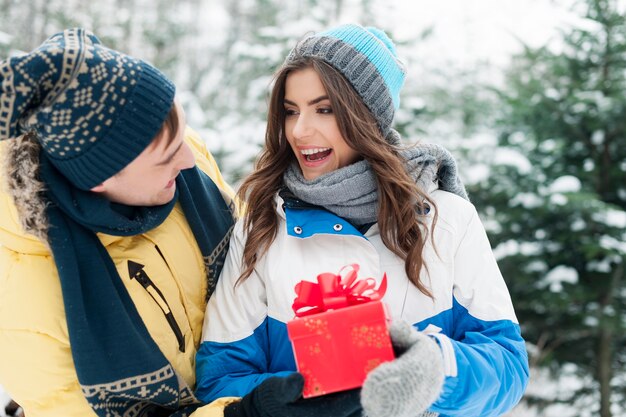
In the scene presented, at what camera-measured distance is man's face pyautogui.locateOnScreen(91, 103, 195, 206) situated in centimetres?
174

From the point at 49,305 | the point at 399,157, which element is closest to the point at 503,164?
the point at 399,157

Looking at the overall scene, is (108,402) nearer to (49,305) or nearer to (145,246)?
(49,305)

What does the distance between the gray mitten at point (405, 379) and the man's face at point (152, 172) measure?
883 mm

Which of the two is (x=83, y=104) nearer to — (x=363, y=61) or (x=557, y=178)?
A: (x=363, y=61)

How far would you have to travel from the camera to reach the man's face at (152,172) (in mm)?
1740

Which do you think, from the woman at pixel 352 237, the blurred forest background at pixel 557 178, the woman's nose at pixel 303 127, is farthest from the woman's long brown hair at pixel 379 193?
the blurred forest background at pixel 557 178

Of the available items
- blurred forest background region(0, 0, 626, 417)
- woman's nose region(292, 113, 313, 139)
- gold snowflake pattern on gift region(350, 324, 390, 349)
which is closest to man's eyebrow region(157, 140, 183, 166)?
woman's nose region(292, 113, 313, 139)

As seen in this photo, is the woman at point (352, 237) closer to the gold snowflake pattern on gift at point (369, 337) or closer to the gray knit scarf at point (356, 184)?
the gray knit scarf at point (356, 184)

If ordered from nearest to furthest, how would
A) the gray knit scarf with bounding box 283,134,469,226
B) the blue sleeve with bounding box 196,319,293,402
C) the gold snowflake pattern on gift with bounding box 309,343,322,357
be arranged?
the gold snowflake pattern on gift with bounding box 309,343,322,357
the blue sleeve with bounding box 196,319,293,402
the gray knit scarf with bounding box 283,134,469,226

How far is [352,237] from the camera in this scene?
198 centimetres

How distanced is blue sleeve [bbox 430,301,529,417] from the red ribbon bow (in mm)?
273

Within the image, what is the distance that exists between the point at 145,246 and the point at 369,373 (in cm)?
96

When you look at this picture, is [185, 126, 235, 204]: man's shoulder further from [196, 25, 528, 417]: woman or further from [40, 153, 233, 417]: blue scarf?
[40, 153, 233, 417]: blue scarf

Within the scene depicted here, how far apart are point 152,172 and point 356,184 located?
0.71 metres
